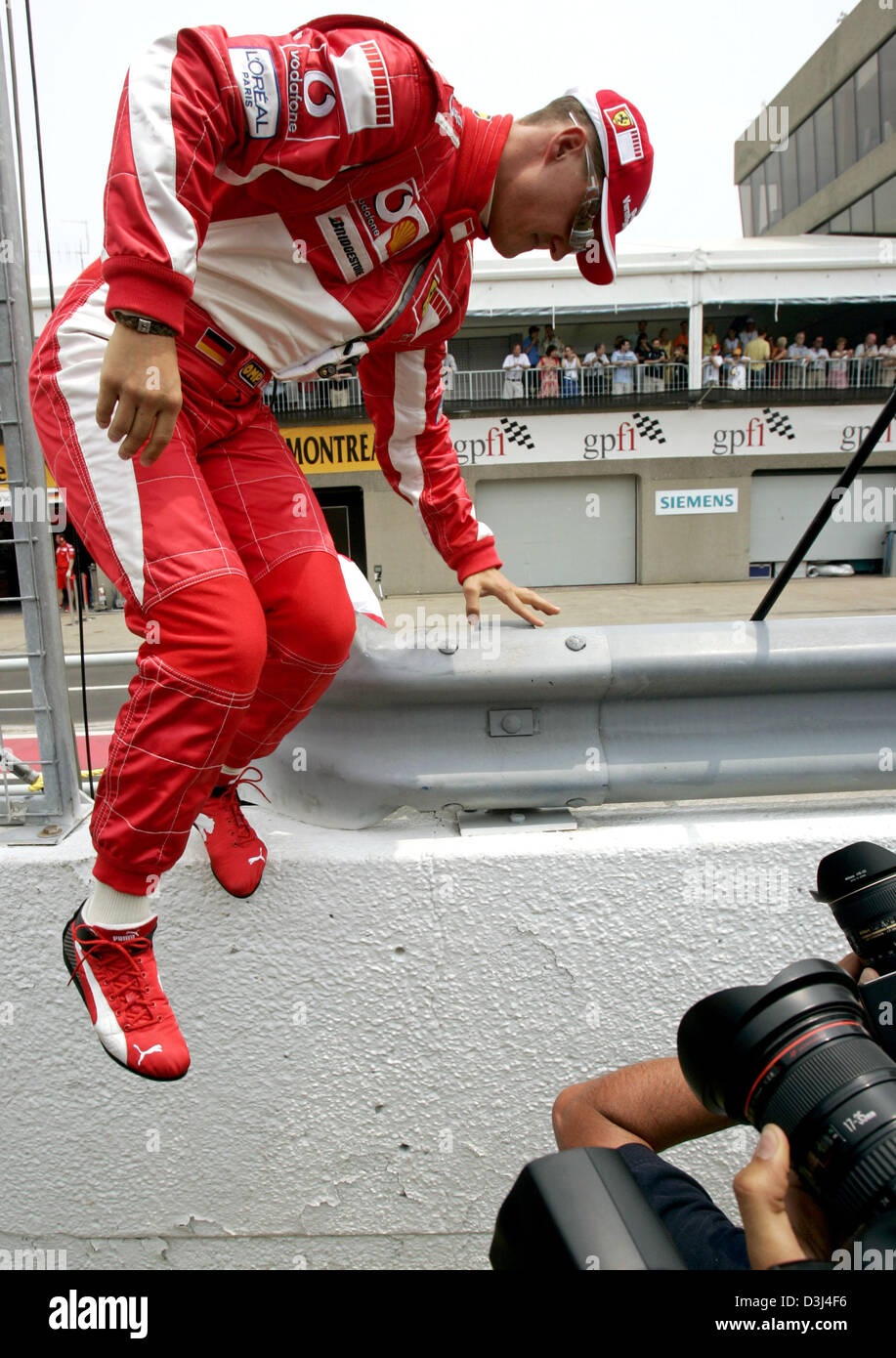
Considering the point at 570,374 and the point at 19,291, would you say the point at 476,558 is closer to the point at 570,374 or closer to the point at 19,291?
the point at 19,291

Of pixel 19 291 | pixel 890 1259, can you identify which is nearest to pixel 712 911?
pixel 890 1259

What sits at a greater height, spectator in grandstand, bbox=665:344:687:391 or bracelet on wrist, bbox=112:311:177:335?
spectator in grandstand, bbox=665:344:687:391

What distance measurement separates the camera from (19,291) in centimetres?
162

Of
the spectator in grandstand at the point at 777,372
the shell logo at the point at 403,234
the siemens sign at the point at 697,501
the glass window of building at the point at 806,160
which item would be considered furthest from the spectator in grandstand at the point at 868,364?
the shell logo at the point at 403,234

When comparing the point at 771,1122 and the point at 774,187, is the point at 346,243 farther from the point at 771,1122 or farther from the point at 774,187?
the point at 774,187

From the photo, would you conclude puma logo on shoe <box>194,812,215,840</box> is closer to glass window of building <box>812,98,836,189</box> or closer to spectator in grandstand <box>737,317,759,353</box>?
spectator in grandstand <box>737,317,759,353</box>

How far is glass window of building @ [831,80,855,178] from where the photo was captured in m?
24.2

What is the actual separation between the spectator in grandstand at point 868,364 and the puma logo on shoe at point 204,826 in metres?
23.7

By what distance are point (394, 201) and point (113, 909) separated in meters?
1.26

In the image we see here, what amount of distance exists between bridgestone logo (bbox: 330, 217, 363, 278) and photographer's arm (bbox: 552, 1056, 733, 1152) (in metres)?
1.40

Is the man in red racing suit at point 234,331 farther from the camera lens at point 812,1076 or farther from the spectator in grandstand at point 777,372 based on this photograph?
the spectator in grandstand at point 777,372

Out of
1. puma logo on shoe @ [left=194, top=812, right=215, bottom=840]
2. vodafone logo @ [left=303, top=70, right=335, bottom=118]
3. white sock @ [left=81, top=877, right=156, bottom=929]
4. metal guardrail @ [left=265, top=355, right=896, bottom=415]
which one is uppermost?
metal guardrail @ [left=265, top=355, right=896, bottom=415]

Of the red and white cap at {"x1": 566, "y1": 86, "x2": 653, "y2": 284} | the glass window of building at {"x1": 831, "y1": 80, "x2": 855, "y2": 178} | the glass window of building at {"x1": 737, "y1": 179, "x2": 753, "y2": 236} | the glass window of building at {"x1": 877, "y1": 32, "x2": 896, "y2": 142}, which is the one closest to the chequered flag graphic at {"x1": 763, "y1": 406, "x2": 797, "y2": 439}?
the glass window of building at {"x1": 877, "y1": 32, "x2": 896, "y2": 142}

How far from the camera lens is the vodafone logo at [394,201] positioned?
149 centimetres
